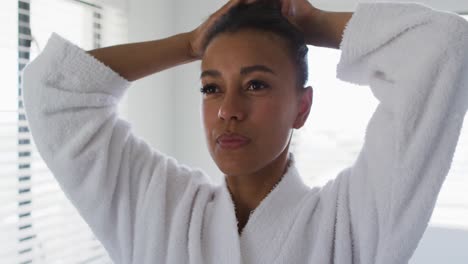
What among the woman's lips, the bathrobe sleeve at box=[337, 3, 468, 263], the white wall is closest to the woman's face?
the woman's lips

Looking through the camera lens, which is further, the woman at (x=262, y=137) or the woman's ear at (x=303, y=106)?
the woman's ear at (x=303, y=106)

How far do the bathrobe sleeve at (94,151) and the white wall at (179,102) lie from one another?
0.78 metres

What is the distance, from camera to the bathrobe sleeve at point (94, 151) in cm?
67

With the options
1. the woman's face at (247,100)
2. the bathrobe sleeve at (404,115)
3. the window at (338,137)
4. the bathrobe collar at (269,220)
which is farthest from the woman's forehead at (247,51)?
the window at (338,137)

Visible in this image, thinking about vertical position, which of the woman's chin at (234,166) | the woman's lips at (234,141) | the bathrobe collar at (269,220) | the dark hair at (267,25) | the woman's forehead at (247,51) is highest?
the dark hair at (267,25)

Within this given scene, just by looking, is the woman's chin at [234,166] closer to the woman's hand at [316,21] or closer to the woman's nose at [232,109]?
the woman's nose at [232,109]

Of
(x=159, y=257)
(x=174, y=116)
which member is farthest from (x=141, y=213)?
(x=174, y=116)

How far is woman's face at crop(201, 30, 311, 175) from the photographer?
61 centimetres

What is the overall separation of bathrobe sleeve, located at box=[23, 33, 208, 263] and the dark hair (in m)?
0.22

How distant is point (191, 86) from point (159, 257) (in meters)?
1.11

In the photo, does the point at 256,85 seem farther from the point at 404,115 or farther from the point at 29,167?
the point at 29,167

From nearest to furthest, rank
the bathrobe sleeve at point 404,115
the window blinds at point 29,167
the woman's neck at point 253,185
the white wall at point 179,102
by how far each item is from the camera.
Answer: the bathrobe sleeve at point 404,115 → the woman's neck at point 253,185 → the window blinds at point 29,167 → the white wall at point 179,102

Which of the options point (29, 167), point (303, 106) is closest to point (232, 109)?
point (303, 106)

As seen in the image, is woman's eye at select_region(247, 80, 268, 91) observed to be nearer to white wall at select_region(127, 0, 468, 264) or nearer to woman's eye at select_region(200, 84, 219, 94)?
woman's eye at select_region(200, 84, 219, 94)
